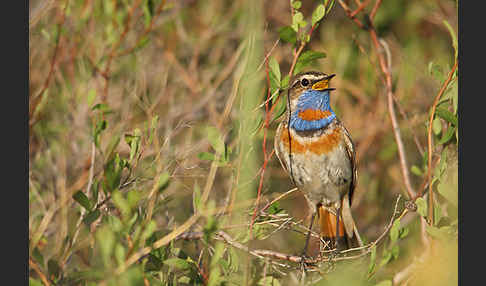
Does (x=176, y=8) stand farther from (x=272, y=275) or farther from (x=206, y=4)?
(x=272, y=275)

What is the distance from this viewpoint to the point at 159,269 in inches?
82.0

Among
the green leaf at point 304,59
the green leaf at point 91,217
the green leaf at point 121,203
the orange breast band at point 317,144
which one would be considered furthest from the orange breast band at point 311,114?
the green leaf at point 121,203

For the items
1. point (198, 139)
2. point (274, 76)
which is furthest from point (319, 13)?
point (198, 139)

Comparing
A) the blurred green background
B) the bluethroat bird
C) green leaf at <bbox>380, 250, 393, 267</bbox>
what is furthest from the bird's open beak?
green leaf at <bbox>380, 250, 393, 267</bbox>

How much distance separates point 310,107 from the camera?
2.97 m

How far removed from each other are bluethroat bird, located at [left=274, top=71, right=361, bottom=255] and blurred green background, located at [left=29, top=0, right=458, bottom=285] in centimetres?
19

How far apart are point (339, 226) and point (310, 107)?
0.80 m

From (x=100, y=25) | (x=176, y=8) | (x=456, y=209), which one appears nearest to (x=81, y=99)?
(x=100, y=25)

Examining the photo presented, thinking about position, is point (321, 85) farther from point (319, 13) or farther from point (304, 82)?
point (319, 13)

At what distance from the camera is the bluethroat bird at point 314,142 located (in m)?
2.94

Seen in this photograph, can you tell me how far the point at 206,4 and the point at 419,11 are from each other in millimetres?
1793

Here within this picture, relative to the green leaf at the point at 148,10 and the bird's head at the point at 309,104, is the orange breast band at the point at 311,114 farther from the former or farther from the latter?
the green leaf at the point at 148,10

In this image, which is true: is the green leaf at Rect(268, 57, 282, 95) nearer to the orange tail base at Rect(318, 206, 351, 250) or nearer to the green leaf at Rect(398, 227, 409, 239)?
the green leaf at Rect(398, 227, 409, 239)

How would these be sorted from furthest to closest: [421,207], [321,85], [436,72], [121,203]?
1. [321,85]
2. [436,72]
3. [421,207]
4. [121,203]
